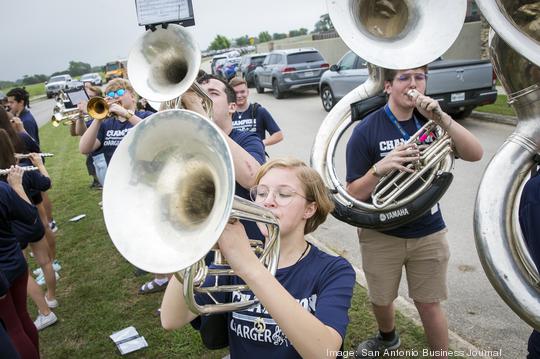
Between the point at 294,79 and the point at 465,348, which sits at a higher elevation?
the point at 294,79

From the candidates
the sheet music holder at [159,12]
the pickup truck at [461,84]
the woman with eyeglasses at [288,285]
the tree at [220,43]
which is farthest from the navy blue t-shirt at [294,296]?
the tree at [220,43]

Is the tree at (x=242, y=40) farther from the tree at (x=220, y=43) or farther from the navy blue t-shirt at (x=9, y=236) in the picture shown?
the navy blue t-shirt at (x=9, y=236)

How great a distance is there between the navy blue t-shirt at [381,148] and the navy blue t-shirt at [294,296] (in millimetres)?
967

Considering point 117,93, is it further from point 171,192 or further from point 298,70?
point 298,70

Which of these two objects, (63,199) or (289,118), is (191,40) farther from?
(289,118)

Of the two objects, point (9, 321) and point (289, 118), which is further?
point (289, 118)

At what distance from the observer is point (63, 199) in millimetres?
7535

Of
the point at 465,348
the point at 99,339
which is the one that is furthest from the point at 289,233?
the point at 99,339

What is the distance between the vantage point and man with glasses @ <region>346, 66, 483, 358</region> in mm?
2312

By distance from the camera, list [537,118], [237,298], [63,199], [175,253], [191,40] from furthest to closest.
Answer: [63,199] → [191,40] → [237,298] → [537,118] → [175,253]

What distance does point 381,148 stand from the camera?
245cm

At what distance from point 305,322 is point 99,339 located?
279 centimetres

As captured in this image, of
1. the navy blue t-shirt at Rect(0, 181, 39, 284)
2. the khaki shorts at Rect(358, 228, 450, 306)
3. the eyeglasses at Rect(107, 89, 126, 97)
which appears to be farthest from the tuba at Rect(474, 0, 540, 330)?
the eyeglasses at Rect(107, 89, 126, 97)

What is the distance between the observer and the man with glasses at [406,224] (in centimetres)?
231
